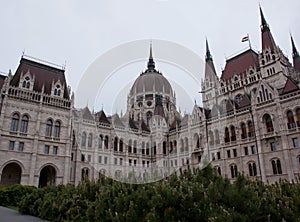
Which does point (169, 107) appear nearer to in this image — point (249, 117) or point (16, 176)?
point (249, 117)

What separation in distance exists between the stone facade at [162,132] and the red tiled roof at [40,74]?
0.17 meters

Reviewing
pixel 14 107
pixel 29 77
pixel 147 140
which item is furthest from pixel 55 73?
pixel 147 140

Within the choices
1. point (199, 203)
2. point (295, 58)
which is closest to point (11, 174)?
point (199, 203)

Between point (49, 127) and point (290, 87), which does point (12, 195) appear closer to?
point (49, 127)

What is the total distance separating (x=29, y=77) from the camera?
3775 centimetres

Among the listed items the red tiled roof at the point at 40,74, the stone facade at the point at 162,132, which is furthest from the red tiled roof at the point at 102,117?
the red tiled roof at the point at 40,74

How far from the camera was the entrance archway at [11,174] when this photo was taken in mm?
33228

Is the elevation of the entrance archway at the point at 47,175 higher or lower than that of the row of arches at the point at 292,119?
lower

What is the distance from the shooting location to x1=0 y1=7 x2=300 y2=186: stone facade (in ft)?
111

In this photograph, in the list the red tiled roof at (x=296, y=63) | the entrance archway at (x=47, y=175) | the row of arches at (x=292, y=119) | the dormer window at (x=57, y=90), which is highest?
the red tiled roof at (x=296, y=63)

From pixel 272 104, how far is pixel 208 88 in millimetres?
21230

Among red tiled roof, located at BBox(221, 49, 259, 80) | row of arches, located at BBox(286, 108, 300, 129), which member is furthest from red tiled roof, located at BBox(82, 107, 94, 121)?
row of arches, located at BBox(286, 108, 300, 129)

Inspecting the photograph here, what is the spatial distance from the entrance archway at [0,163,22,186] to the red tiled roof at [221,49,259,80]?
44002mm

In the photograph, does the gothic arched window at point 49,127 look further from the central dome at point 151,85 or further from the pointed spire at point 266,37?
the pointed spire at point 266,37
